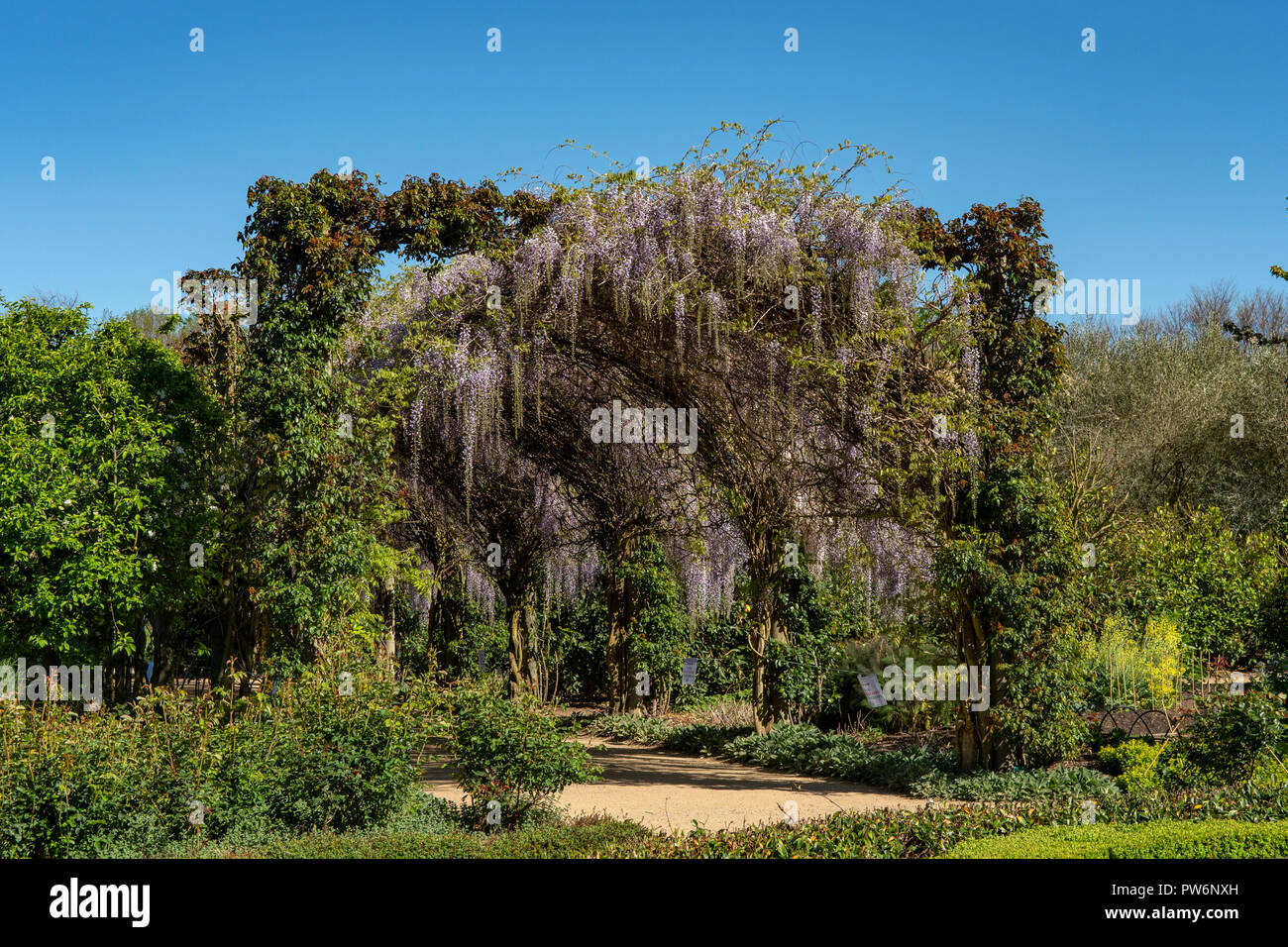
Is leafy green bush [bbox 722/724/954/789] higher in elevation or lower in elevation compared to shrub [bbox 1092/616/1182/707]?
lower

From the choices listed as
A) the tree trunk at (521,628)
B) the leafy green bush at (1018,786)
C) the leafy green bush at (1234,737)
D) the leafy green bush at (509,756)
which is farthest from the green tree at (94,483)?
the leafy green bush at (1234,737)

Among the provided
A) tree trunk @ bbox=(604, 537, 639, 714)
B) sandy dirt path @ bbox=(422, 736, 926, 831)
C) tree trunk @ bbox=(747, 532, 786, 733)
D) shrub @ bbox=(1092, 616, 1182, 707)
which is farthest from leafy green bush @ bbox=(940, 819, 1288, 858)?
tree trunk @ bbox=(604, 537, 639, 714)

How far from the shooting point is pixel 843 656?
11.3 meters

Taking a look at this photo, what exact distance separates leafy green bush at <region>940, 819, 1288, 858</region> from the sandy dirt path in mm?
1478

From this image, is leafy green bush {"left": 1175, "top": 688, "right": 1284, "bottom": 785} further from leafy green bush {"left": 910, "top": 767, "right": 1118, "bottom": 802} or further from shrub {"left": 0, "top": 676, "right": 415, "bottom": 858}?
shrub {"left": 0, "top": 676, "right": 415, "bottom": 858}

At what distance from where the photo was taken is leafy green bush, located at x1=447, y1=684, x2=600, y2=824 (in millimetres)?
6012

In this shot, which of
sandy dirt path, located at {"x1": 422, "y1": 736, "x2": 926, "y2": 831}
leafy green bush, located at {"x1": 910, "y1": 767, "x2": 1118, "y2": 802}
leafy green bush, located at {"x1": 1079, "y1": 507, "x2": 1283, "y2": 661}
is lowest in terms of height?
sandy dirt path, located at {"x1": 422, "y1": 736, "x2": 926, "y2": 831}

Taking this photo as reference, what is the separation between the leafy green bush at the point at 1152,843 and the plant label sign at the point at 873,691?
4.80 meters

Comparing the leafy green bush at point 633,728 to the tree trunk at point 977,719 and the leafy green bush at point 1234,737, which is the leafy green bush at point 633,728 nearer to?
the tree trunk at point 977,719

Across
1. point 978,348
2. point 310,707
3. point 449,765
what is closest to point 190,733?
point 310,707

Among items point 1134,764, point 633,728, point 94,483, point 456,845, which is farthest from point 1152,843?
point 94,483

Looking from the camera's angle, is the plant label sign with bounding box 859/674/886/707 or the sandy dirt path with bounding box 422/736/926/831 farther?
the plant label sign with bounding box 859/674/886/707

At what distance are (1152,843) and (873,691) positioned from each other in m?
5.34
